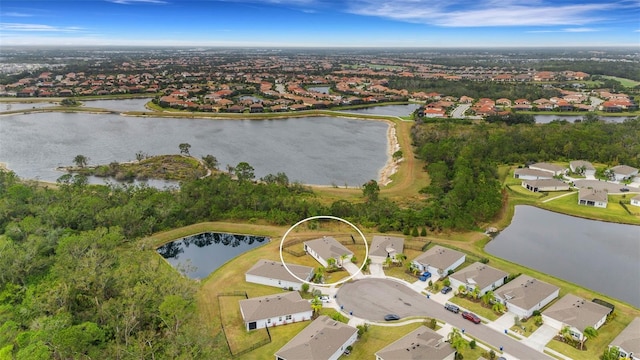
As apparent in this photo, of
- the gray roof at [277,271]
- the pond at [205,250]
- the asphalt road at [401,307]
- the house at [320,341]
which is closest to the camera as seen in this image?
the house at [320,341]

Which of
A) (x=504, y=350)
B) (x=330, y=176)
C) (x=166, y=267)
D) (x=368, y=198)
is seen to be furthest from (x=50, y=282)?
(x=330, y=176)

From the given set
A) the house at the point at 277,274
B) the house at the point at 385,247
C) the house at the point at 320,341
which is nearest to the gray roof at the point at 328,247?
the house at the point at 385,247

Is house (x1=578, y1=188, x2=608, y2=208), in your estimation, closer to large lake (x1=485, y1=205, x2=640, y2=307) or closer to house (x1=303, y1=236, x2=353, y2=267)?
large lake (x1=485, y1=205, x2=640, y2=307)

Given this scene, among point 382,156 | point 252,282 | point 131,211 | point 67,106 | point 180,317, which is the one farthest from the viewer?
point 67,106

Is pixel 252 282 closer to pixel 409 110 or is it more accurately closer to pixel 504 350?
pixel 504 350

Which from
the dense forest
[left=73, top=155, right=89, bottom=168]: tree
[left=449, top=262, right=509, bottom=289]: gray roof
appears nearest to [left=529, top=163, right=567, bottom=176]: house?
the dense forest

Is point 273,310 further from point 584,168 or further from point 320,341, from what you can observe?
point 584,168

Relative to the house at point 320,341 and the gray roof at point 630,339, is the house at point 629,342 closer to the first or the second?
the gray roof at point 630,339
